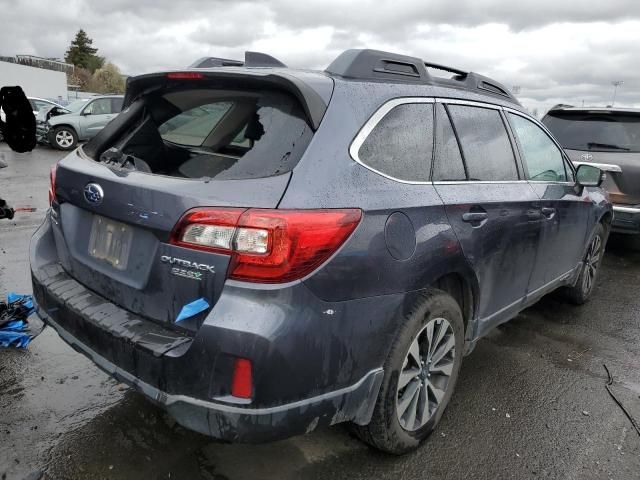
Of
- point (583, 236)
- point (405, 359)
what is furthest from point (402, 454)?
point (583, 236)

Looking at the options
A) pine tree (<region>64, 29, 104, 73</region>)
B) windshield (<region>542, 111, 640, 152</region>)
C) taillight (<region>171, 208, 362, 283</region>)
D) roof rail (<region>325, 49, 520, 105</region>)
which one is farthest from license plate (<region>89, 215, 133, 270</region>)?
pine tree (<region>64, 29, 104, 73</region>)

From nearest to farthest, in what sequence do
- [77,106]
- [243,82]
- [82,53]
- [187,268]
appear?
[187,268] → [243,82] → [77,106] → [82,53]

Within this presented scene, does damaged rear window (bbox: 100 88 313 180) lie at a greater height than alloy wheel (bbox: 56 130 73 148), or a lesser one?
greater

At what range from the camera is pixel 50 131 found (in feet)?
49.6

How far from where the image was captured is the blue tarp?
11.3 feet

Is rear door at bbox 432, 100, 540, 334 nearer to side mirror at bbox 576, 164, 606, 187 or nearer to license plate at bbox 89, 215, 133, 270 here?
side mirror at bbox 576, 164, 606, 187

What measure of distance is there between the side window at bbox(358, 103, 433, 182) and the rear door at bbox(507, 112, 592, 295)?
45.5 inches

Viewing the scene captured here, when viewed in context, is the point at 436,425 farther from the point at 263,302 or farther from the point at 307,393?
the point at 263,302

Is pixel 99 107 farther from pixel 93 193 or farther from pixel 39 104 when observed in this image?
pixel 93 193

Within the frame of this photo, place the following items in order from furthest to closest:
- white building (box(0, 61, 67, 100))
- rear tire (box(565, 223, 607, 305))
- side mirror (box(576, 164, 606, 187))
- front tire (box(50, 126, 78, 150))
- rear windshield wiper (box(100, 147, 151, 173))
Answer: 1. white building (box(0, 61, 67, 100))
2. front tire (box(50, 126, 78, 150))
3. rear tire (box(565, 223, 607, 305))
4. side mirror (box(576, 164, 606, 187))
5. rear windshield wiper (box(100, 147, 151, 173))

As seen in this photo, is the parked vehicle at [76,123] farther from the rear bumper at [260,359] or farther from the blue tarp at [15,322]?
the rear bumper at [260,359]

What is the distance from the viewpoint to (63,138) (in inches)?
605

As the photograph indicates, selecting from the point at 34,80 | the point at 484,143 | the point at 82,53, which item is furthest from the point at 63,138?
the point at 82,53

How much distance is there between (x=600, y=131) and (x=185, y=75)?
5.94 meters
